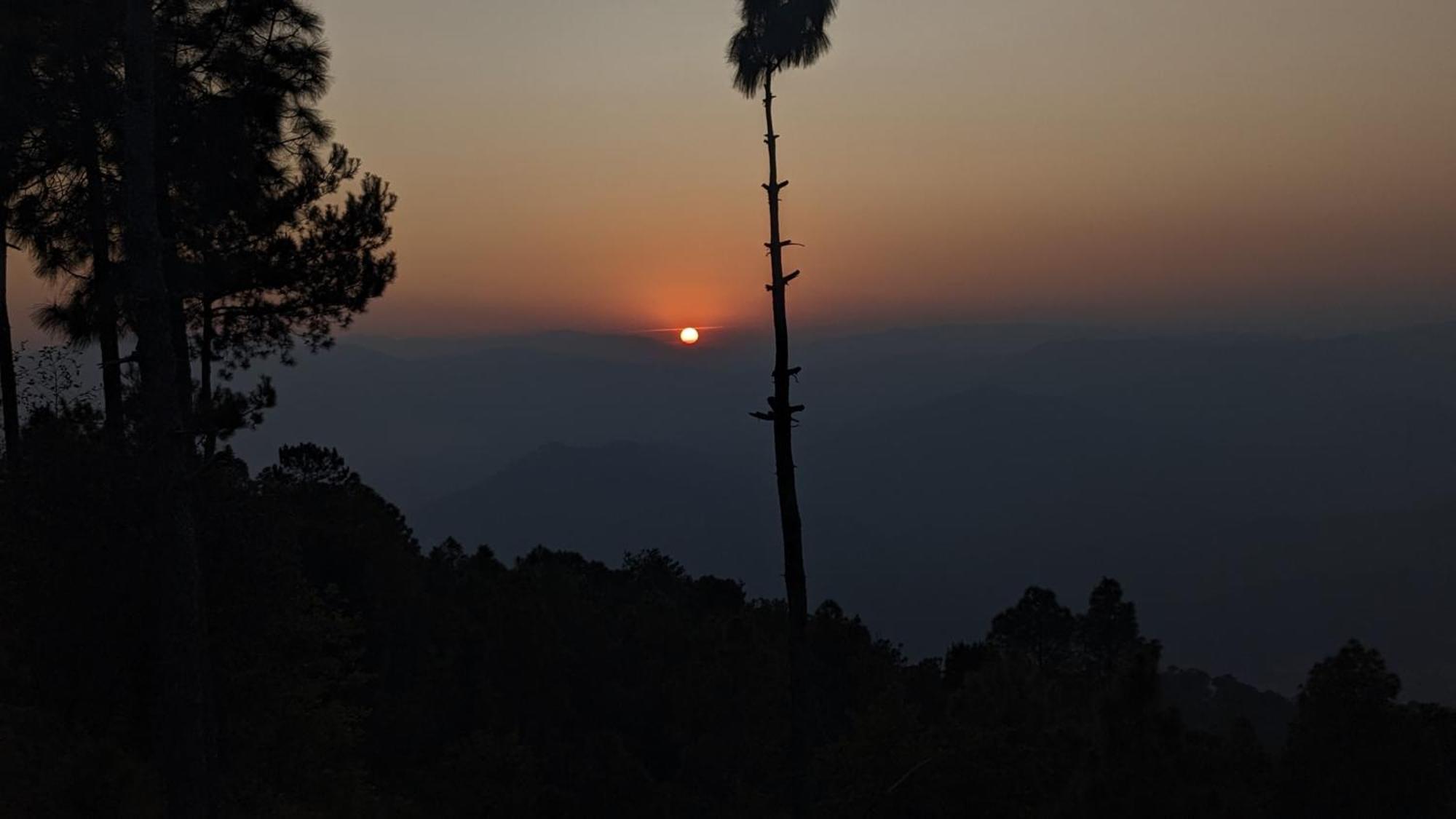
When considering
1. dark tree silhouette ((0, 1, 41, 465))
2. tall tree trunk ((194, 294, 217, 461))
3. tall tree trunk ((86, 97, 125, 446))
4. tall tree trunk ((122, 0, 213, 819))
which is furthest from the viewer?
tall tree trunk ((194, 294, 217, 461))

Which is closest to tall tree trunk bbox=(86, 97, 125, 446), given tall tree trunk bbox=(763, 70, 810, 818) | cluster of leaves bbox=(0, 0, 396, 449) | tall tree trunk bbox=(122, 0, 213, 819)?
cluster of leaves bbox=(0, 0, 396, 449)

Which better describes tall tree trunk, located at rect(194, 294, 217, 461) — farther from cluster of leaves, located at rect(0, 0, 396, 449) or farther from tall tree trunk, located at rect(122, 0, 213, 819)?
tall tree trunk, located at rect(122, 0, 213, 819)

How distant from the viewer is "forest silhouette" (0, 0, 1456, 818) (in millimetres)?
12117

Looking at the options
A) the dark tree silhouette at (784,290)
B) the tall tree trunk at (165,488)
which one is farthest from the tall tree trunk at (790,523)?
the tall tree trunk at (165,488)

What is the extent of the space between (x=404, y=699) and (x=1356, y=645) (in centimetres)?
2701

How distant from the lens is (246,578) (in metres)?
13.0

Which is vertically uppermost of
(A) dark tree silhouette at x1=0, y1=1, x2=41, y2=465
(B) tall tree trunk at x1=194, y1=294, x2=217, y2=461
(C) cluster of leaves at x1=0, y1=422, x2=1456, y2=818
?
(A) dark tree silhouette at x1=0, y1=1, x2=41, y2=465

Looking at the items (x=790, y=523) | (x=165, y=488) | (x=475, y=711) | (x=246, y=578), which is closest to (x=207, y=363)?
(x=246, y=578)

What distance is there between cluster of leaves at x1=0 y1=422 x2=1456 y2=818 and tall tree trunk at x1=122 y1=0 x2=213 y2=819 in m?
0.81

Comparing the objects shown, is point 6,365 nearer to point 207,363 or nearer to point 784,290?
point 207,363

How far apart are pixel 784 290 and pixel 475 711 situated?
83.5 feet

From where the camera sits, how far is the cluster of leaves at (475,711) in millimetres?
12219

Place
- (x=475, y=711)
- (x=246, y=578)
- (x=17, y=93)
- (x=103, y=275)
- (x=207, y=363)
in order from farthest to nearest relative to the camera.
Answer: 1. (x=475, y=711)
2. (x=207, y=363)
3. (x=103, y=275)
4. (x=17, y=93)
5. (x=246, y=578)

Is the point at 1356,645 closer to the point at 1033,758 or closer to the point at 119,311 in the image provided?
the point at 1033,758
